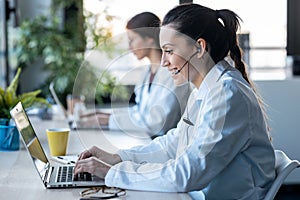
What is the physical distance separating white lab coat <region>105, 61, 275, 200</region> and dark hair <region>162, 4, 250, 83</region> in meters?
0.07

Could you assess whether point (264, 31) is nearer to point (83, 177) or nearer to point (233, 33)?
point (233, 33)

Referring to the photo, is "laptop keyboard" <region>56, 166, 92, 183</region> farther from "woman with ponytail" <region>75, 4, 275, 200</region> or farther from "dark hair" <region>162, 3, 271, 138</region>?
"dark hair" <region>162, 3, 271, 138</region>

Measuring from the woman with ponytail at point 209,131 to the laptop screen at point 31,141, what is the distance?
141mm

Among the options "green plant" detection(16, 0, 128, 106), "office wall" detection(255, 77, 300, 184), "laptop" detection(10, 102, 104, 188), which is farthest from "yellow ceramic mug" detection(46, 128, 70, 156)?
"green plant" detection(16, 0, 128, 106)

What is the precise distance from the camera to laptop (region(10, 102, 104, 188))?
1.72 metres

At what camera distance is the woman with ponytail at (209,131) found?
1.65 m

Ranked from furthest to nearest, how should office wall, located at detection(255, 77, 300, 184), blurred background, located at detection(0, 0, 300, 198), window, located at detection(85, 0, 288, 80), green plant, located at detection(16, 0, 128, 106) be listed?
green plant, located at detection(16, 0, 128, 106)
blurred background, located at detection(0, 0, 300, 198)
window, located at detection(85, 0, 288, 80)
office wall, located at detection(255, 77, 300, 184)

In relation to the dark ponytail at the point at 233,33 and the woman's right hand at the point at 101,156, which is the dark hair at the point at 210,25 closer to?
the dark ponytail at the point at 233,33

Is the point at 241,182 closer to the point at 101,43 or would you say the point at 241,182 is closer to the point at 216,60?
the point at 216,60

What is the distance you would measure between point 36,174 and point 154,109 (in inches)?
45.7

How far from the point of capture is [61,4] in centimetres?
566

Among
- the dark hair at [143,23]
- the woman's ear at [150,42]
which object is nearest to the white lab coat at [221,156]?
the woman's ear at [150,42]

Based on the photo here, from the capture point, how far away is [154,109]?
299cm

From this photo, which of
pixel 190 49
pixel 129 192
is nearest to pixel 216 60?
pixel 190 49
